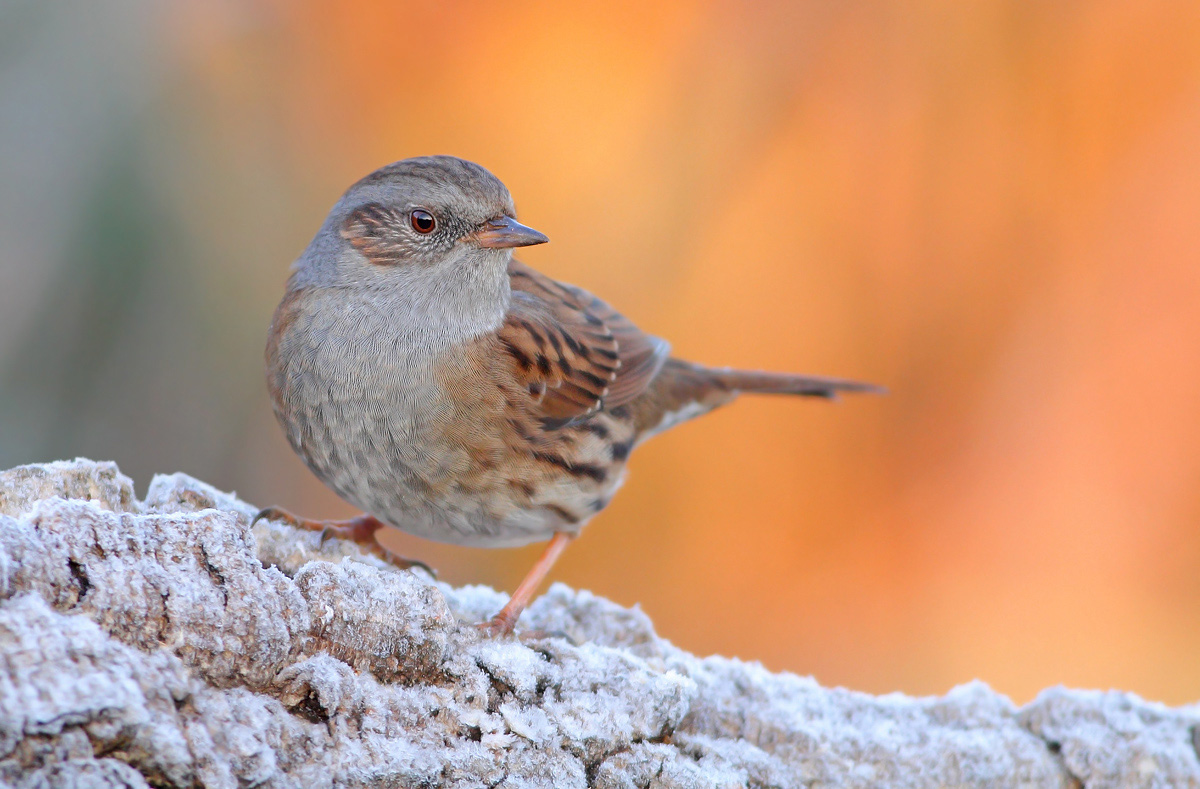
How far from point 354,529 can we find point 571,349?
105cm

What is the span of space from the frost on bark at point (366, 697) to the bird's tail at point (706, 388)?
63.8 inches

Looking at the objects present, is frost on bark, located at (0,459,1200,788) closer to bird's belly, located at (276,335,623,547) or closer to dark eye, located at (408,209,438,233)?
bird's belly, located at (276,335,623,547)

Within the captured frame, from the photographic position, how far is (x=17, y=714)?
1.57m

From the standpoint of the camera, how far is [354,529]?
3844 millimetres

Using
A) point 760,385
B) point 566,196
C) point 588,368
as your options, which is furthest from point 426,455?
point 566,196

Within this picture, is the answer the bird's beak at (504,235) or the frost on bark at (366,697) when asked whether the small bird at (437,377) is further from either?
the frost on bark at (366,697)

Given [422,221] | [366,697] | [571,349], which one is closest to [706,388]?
[571,349]

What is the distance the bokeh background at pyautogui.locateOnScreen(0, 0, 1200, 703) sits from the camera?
5.68m

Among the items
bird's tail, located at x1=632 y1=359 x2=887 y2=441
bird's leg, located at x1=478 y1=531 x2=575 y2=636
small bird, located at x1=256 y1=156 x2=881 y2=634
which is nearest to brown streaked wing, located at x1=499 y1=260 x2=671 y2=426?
small bird, located at x1=256 y1=156 x2=881 y2=634

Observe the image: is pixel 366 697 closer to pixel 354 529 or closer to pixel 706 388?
pixel 354 529

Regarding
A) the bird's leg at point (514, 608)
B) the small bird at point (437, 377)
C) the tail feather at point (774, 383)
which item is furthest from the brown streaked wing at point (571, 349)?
the bird's leg at point (514, 608)

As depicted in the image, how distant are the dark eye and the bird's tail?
1431 millimetres

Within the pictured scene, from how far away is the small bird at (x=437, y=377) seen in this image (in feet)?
10.8

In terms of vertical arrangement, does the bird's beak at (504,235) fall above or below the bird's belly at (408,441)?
above
